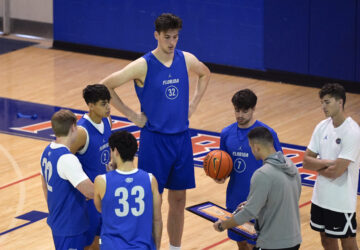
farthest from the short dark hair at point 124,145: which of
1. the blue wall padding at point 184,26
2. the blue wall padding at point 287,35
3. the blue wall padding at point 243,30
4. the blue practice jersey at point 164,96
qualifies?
the blue wall padding at point 184,26

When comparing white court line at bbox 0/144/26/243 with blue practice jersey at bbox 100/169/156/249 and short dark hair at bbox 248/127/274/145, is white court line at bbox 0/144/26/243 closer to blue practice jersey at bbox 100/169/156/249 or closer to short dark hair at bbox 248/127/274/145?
blue practice jersey at bbox 100/169/156/249

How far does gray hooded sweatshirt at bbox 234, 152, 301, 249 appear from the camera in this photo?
18.5 ft

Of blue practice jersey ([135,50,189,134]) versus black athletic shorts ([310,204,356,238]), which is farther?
blue practice jersey ([135,50,189,134])

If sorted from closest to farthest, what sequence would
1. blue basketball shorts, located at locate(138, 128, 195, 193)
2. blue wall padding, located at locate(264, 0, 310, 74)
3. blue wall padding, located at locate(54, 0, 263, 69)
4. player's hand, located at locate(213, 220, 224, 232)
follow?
1. player's hand, located at locate(213, 220, 224, 232)
2. blue basketball shorts, located at locate(138, 128, 195, 193)
3. blue wall padding, located at locate(264, 0, 310, 74)
4. blue wall padding, located at locate(54, 0, 263, 69)

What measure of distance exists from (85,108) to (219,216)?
23.5ft

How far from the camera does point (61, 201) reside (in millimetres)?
6094

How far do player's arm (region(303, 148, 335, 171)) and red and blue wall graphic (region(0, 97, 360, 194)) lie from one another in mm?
3282

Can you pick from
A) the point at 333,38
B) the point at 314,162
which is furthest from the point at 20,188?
the point at 333,38

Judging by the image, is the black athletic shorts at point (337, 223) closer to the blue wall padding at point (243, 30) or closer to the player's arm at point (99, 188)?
the player's arm at point (99, 188)

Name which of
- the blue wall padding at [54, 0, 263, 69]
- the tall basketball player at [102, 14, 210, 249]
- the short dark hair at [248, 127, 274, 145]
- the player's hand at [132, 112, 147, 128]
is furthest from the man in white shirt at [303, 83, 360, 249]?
the blue wall padding at [54, 0, 263, 69]

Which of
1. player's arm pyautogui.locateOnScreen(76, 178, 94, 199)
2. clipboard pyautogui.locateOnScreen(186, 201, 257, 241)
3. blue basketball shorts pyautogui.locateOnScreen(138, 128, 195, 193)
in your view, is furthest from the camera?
blue basketball shorts pyautogui.locateOnScreen(138, 128, 195, 193)

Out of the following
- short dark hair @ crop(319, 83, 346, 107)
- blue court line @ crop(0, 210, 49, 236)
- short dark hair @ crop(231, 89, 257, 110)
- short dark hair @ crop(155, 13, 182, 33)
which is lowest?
blue court line @ crop(0, 210, 49, 236)

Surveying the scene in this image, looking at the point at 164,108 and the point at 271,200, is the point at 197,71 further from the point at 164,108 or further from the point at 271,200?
the point at 271,200

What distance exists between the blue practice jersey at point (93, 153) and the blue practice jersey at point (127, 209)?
1.14 metres
